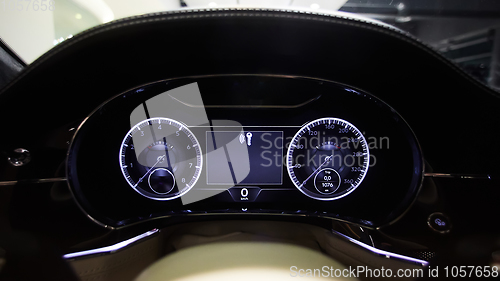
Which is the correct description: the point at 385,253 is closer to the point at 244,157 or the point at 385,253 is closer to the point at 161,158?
the point at 244,157

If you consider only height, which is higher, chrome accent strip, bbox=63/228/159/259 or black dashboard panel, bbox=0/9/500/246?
black dashboard panel, bbox=0/9/500/246

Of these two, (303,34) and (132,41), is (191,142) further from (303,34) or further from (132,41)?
(303,34)

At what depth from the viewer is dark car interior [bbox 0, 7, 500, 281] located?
31.0 inches

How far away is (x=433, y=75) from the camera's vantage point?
0.81 m

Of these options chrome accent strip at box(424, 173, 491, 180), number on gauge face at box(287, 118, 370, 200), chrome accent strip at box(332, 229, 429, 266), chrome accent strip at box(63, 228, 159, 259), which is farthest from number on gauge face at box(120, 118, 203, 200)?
chrome accent strip at box(424, 173, 491, 180)

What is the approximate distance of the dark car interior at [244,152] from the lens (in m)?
0.79

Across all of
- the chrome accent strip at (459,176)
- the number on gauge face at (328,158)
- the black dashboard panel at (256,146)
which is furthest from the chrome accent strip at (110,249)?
the chrome accent strip at (459,176)

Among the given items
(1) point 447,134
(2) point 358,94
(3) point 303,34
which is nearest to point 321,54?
(3) point 303,34

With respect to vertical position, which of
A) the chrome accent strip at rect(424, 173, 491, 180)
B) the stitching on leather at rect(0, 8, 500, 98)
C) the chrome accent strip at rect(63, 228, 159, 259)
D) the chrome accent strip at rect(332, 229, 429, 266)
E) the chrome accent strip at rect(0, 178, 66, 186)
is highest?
the stitching on leather at rect(0, 8, 500, 98)

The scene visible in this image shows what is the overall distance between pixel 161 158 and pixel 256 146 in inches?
16.0

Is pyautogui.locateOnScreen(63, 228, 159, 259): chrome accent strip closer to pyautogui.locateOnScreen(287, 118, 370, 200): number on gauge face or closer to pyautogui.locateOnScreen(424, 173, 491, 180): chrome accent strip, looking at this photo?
pyautogui.locateOnScreen(287, 118, 370, 200): number on gauge face

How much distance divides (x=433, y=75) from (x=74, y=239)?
4.31ft

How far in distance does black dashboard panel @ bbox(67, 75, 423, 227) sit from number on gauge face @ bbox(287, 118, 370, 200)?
23mm

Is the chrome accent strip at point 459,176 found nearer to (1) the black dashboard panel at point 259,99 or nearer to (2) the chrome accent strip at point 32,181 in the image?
(1) the black dashboard panel at point 259,99
